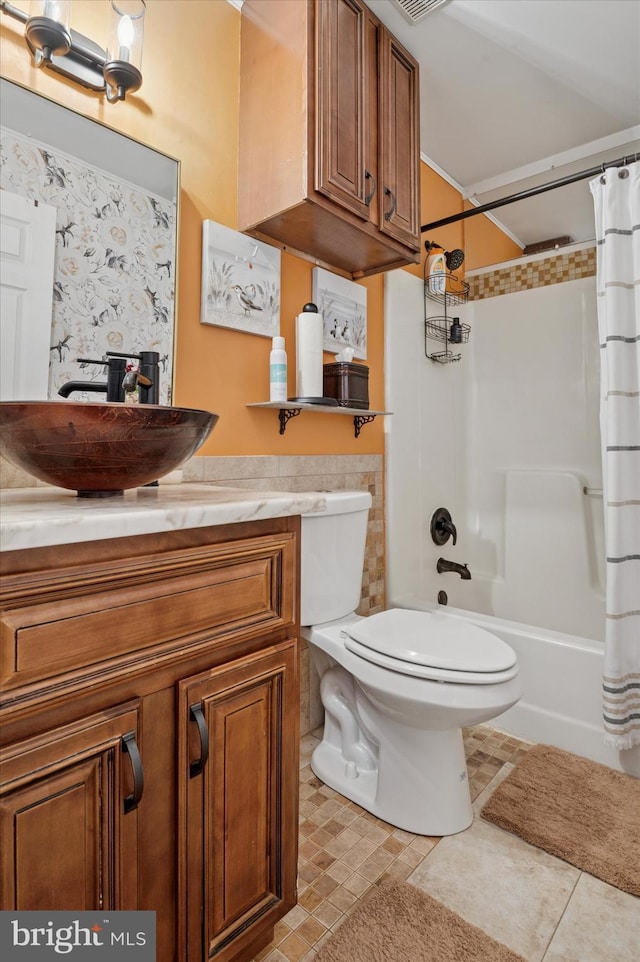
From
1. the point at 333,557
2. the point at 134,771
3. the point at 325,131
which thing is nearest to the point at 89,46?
the point at 325,131

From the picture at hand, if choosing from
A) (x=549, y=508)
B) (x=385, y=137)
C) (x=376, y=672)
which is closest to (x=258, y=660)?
(x=376, y=672)

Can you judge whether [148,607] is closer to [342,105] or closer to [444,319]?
[342,105]

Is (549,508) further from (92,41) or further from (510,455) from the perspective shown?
(92,41)

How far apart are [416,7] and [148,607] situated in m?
2.01

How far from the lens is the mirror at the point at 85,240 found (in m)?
1.06

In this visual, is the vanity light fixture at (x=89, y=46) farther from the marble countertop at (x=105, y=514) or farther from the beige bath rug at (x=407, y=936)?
the beige bath rug at (x=407, y=936)

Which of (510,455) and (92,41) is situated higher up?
(92,41)

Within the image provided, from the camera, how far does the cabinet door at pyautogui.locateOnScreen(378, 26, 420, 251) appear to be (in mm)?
1598

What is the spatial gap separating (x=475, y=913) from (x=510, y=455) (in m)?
1.93

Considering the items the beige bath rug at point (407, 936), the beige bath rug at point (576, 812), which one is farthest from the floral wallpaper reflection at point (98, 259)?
the beige bath rug at point (576, 812)

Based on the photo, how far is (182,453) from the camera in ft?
2.76

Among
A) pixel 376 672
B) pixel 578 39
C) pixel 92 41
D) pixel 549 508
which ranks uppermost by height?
pixel 578 39

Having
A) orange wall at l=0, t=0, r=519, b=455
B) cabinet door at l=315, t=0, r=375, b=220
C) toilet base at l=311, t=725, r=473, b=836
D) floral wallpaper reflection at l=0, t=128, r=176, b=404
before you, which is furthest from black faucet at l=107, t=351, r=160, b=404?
toilet base at l=311, t=725, r=473, b=836

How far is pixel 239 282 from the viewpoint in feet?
4.91
